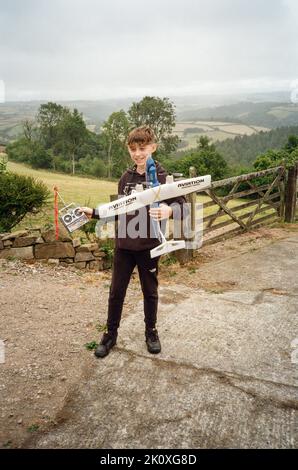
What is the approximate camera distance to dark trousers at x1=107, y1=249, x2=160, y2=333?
3.56 meters

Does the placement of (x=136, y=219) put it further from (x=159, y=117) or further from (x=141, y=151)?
(x=159, y=117)

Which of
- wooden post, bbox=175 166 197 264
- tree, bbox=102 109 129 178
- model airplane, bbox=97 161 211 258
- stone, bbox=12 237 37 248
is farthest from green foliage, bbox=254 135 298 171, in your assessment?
tree, bbox=102 109 129 178

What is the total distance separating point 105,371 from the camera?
3537mm

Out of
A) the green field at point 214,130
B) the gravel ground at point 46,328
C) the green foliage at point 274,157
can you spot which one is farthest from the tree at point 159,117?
the gravel ground at point 46,328

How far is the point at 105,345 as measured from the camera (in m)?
3.82

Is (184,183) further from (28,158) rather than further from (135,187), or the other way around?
(28,158)

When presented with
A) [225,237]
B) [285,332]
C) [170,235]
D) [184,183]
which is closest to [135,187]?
[184,183]

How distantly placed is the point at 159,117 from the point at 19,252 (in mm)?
45027

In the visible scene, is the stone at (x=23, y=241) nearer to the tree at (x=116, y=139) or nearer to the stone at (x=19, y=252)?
the stone at (x=19, y=252)

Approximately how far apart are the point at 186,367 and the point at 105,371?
0.78 metres

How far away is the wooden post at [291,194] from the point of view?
1009cm

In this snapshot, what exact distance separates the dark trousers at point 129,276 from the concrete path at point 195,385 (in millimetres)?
486

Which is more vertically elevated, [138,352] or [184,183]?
[184,183]

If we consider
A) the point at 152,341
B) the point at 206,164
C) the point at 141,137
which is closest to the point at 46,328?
the point at 152,341
